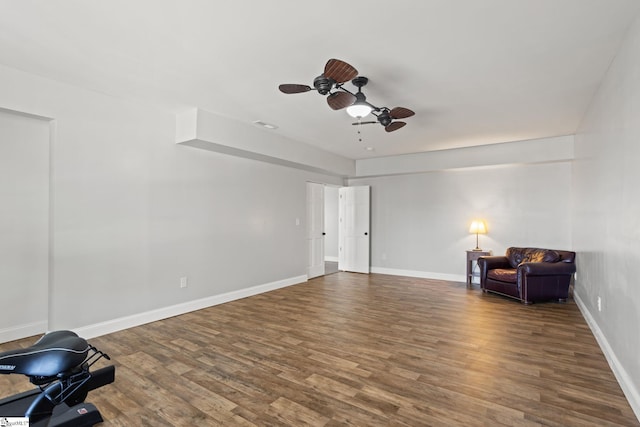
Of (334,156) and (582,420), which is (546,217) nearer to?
(334,156)

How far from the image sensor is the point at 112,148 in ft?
12.4

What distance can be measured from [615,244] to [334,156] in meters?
5.00

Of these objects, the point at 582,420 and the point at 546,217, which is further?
the point at 546,217

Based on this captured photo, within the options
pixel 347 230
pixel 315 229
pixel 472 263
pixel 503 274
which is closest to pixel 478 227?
pixel 472 263

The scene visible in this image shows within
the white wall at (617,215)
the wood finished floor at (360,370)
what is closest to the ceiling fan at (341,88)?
the white wall at (617,215)

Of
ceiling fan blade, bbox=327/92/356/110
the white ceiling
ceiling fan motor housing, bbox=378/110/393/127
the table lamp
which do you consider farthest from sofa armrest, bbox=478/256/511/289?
ceiling fan blade, bbox=327/92/356/110

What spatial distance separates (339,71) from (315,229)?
4.77 metres

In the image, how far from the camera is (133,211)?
396 cm

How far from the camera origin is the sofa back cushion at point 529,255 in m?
5.23

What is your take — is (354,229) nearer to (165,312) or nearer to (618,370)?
(165,312)

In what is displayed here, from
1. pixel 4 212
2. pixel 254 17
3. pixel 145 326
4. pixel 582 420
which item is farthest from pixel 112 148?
pixel 582 420

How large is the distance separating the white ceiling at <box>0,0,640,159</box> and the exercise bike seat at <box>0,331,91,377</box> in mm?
2101

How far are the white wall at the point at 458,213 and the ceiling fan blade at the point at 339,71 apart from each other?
4843 mm

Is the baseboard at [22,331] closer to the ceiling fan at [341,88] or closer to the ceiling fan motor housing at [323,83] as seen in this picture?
the ceiling fan at [341,88]
